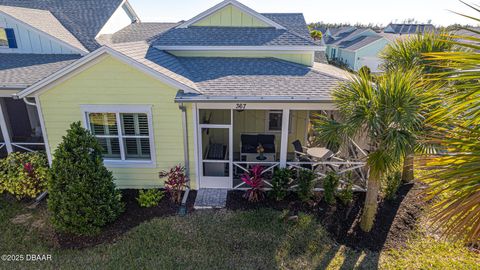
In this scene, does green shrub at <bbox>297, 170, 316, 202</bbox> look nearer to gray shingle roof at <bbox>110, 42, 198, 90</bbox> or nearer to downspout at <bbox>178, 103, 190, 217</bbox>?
downspout at <bbox>178, 103, 190, 217</bbox>

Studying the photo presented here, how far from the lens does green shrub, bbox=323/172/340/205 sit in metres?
8.69

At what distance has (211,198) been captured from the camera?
9125 millimetres

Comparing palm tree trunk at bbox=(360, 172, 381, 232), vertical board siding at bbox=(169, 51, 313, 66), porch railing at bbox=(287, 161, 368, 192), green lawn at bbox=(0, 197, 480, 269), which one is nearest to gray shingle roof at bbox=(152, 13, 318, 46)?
vertical board siding at bbox=(169, 51, 313, 66)

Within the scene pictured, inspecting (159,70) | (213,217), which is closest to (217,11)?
(159,70)

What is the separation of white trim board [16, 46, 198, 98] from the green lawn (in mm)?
3854

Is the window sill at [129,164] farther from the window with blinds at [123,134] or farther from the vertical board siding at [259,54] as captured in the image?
the vertical board siding at [259,54]

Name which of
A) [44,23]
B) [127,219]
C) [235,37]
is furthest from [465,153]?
[44,23]

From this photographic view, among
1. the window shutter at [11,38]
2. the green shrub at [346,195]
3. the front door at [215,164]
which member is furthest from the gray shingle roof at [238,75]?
the window shutter at [11,38]

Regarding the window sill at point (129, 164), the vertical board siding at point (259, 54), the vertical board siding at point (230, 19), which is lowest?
the window sill at point (129, 164)

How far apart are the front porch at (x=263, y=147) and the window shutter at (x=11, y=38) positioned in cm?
889

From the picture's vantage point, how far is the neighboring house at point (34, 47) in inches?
405

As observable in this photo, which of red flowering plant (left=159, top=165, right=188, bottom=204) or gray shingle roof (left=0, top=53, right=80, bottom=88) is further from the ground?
gray shingle roof (left=0, top=53, right=80, bottom=88)

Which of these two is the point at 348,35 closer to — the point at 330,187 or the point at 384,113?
the point at 330,187

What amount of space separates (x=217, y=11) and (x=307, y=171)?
8354 millimetres
